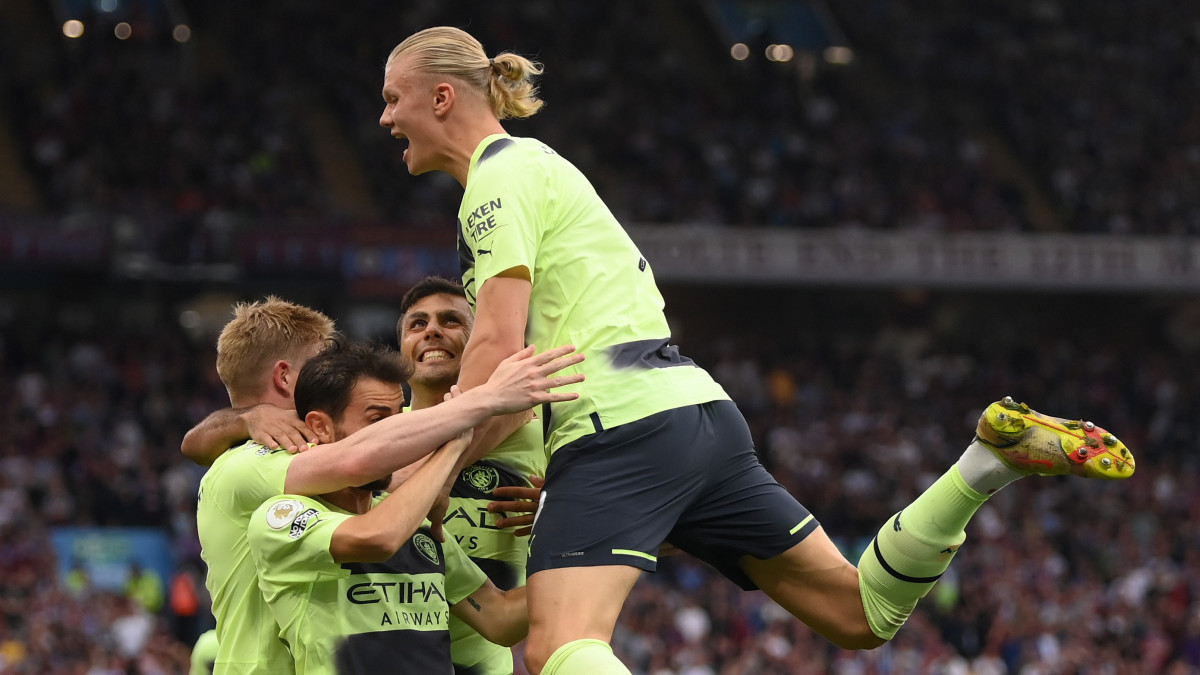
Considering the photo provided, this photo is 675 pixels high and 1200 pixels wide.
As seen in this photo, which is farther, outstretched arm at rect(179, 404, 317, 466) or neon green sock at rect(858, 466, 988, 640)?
neon green sock at rect(858, 466, 988, 640)

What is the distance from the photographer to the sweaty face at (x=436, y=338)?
473cm

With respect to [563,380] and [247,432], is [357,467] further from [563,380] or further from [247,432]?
[247,432]

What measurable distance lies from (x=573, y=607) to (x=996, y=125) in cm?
2403

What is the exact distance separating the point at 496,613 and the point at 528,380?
84 cm

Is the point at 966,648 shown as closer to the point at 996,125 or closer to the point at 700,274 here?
the point at 700,274

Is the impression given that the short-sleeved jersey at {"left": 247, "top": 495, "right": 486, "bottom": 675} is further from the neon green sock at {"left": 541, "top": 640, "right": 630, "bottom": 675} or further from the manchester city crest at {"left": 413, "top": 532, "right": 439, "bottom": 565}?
the neon green sock at {"left": 541, "top": 640, "right": 630, "bottom": 675}

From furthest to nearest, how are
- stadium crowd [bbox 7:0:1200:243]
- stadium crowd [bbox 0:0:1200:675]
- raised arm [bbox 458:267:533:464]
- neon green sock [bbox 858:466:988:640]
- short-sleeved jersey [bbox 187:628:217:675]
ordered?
1. stadium crowd [bbox 7:0:1200:243]
2. stadium crowd [bbox 0:0:1200:675]
3. short-sleeved jersey [bbox 187:628:217:675]
4. neon green sock [bbox 858:466:988:640]
5. raised arm [bbox 458:267:533:464]

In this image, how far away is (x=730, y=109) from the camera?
2533 centimetres

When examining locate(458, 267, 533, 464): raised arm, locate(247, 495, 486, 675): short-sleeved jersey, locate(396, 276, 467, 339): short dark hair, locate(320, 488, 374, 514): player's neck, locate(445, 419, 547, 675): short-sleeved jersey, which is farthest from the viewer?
locate(396, 276, 467, 339): short dark hair

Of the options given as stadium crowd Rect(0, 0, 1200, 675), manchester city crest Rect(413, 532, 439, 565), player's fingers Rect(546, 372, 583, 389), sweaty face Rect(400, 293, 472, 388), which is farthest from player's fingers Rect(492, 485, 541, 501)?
stadium crowd Rect(0, 0, 1200, 675)

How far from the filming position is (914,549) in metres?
4.29

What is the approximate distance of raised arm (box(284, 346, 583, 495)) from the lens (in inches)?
145

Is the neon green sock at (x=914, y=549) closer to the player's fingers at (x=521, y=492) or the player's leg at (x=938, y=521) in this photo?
the player's leg at (x=938, y=521)

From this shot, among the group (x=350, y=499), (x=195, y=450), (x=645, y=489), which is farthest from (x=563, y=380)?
(x=195, y=450)
